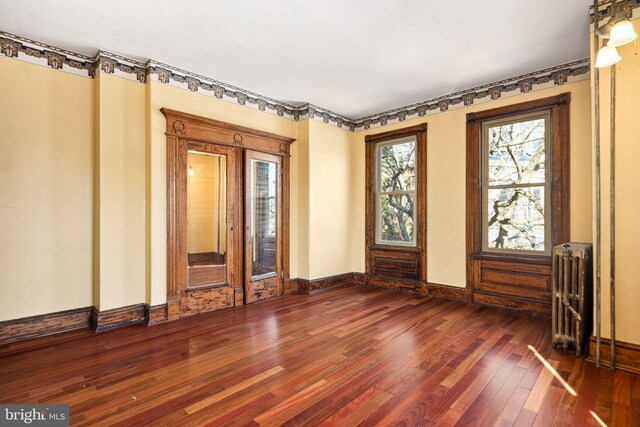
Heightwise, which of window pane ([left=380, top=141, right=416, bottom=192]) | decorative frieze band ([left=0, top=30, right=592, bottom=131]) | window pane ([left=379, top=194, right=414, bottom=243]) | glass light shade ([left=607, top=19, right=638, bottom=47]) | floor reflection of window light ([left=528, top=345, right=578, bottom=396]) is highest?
decorative frieze band ([left=0, top=30, right=592, bottom=131])

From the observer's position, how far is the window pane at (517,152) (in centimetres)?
411

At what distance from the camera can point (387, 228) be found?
5688 mm

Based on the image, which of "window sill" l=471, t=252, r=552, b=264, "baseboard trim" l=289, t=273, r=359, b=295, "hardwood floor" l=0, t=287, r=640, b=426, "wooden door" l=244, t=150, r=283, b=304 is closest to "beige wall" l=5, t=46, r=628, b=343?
"window sill" l=471, t=252, r=552, b=264

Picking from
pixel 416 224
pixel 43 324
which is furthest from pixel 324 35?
pixel 43 324

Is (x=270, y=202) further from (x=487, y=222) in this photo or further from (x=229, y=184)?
(x=487, y=222)

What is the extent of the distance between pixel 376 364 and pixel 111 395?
196cm

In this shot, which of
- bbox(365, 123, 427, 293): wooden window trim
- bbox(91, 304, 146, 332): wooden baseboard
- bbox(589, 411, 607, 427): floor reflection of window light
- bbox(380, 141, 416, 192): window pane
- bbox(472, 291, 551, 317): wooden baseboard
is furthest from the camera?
bbox(380, 141, 416, 192): window pane

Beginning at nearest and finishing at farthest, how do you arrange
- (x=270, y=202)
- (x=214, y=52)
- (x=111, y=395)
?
(x=111, y=395)
(x=214, y=52)
(x=270, y=202)

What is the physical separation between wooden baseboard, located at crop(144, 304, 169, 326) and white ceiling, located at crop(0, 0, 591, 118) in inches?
112

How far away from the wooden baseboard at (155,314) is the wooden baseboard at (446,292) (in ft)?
12.1

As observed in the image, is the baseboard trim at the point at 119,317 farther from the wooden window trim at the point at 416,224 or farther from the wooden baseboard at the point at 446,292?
the wooden window trim at the point at 416,224

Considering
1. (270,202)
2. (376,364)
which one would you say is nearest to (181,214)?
(270,202)

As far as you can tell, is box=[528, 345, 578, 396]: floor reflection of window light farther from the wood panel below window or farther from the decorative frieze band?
the decorative frieze band

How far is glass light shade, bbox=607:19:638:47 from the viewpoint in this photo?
2018mm
